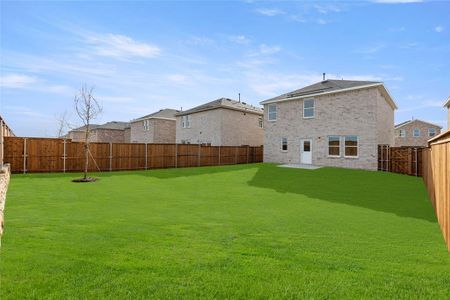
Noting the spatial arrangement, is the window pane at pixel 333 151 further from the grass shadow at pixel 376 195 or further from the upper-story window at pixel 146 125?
the upper-story window at pixel 146 125

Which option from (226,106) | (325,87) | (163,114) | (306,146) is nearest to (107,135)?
(163,114)

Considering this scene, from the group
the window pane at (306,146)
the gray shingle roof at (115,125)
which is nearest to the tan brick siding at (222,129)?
the window pane at (306,146)

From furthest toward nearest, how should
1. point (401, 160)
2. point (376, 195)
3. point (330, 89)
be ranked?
point (330, 89), point (401, 160), point (376, 195)

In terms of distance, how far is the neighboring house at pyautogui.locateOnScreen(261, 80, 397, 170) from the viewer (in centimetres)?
2298

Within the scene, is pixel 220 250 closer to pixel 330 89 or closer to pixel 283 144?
pixel 330 89

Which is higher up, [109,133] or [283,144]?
[109,133]

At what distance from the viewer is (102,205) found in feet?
30.2

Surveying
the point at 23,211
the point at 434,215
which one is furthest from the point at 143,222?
the point at 434,215

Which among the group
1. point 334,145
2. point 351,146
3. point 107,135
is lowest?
point 351,146

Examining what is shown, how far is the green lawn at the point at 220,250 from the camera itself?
3.74m

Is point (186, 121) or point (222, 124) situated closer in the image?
point (222, 124)

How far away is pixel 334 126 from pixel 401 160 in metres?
6.04

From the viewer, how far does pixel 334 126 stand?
2488 centimetres

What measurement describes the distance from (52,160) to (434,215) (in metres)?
21.5
